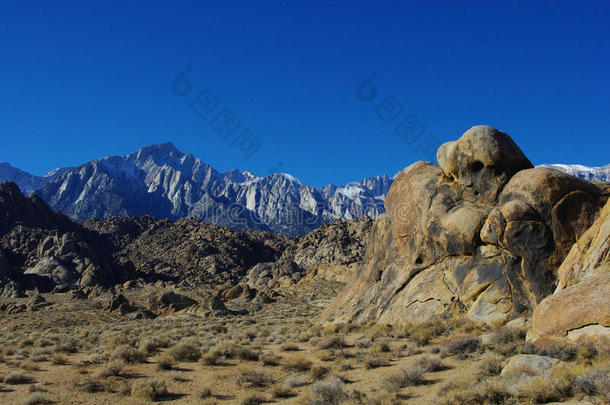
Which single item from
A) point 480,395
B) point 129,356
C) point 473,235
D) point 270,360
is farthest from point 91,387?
point 473,235

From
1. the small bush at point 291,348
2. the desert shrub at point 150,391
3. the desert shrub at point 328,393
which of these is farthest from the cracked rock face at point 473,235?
the desert shrub at point 150,391

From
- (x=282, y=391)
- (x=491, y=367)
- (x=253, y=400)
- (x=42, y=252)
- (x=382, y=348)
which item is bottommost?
(x=253, y=400)

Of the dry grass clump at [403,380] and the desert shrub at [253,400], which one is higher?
the dry grass clump at [403,380]

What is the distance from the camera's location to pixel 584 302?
10.3 m

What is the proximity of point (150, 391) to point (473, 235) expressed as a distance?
43.7ft

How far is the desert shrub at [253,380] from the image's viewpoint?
39.5 ft

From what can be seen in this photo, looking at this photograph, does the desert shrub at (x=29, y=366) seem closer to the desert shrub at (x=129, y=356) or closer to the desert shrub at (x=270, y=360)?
the desert shrub at (x=129, y=356)

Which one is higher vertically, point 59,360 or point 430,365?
point 430,365

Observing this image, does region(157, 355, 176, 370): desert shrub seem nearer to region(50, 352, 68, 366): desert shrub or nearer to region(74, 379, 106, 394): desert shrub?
region(74, 379, 106, 394): desert shrub

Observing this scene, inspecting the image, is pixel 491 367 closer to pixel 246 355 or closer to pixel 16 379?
pixel 246 355

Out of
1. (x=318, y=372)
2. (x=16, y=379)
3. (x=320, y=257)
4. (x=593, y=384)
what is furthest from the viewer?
(x=320, y=257)

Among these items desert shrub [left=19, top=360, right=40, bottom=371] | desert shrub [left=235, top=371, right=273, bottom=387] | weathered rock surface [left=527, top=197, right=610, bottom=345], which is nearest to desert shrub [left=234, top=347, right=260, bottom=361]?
desert shrub [left=235, top=371, right=273, bottom=387]

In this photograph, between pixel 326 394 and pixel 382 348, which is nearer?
pixel 326 394

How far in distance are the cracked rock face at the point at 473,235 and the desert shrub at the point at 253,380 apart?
26.9 feet
